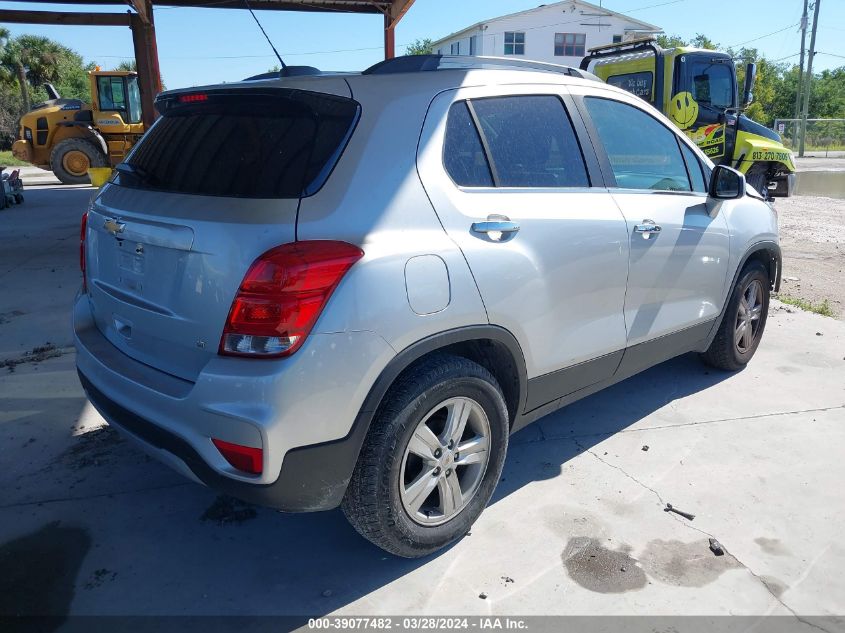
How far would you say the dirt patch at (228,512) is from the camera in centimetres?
305

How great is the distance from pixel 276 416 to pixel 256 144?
1.03 metres

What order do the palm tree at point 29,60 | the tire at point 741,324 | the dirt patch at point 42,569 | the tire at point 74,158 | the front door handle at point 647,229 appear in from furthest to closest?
the palm tree at point 29,60
the tire at point 74,158
the tire at point 741,324
the front door handle at point 647,229
the dirt patch at point 42,569

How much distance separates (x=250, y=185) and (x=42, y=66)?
51507 millimetres

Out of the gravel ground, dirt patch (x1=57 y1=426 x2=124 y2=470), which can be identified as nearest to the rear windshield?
dirt patch (x1=57 y1=426 x2=124 y2=470)

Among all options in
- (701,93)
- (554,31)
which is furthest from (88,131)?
(554,31)

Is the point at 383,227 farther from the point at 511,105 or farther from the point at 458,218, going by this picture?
the point at 511,105

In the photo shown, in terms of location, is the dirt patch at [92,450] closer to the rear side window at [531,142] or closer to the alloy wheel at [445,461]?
the alloy wheel at [445,461]

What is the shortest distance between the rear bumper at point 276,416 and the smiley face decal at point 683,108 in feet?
32.0

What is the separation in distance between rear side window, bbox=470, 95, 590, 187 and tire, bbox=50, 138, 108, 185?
60.7 feet

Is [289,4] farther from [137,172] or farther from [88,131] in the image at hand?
[88,131]

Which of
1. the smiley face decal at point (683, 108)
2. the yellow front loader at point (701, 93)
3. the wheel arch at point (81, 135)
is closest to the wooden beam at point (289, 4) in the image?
the yellow front loader at point (701, 93)

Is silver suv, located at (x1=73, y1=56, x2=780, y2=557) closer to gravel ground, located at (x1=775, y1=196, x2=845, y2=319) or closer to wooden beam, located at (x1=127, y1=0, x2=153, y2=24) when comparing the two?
gravel ground, located at (x1=775, y1=196, x2=845, y2=319)

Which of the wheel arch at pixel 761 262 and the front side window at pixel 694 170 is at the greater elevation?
the front side window at pixel 694 170

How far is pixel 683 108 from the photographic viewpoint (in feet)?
34.3
